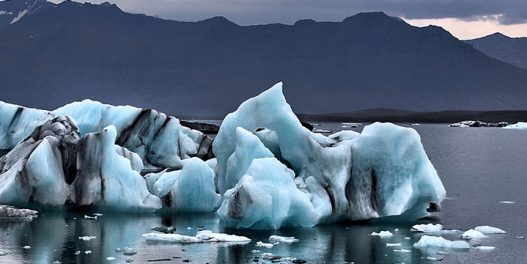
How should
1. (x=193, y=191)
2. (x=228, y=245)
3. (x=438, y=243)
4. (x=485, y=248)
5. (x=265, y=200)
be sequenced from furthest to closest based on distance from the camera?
(x=193, y=191) < (x=265, y=200) < (x=438, y=243) < (x=485, y=248) < (x=228, y=245)

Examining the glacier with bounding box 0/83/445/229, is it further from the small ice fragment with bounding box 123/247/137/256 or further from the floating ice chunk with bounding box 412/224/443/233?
the small ice fragment with bounding box 123/247/137/256

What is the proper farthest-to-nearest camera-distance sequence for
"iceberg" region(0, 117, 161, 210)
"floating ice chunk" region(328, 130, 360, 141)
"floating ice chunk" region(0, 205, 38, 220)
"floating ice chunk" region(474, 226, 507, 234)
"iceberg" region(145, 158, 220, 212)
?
1. "floating ice chunk" region(328, 130, 360, 141)
2. "iceberg" region(145, 158, 220, 212)
3. "iceberg" region(0, 117, 161, 210)
4. "floating ice chunk" region(0, 205, 38, 220)
5. "floating ice chunk" region(474, 226, 507, 234)

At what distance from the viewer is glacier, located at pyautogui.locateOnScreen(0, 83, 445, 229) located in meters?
23.1

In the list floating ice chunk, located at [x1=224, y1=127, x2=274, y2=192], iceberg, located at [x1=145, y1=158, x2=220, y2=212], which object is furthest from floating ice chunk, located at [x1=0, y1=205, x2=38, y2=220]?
floating ice chunk, located at [x1=224, y1=127, x2=274, y2=192]

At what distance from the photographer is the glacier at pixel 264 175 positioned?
23078 millimetres

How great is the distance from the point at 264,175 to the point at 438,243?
426 cm

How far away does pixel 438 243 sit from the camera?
68.3 feet

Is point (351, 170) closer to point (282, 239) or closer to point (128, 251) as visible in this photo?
point (282, 239)

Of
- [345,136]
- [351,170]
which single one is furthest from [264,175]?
[345,136]

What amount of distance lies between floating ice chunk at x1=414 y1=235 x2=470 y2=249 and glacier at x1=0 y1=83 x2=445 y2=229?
3.10 m

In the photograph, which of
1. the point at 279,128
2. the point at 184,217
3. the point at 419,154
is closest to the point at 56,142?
the point at 184,217

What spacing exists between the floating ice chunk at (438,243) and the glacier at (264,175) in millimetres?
3100

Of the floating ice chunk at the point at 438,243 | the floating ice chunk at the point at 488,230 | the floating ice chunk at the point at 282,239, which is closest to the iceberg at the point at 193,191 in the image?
the floating ice chunk at the point at 282,239

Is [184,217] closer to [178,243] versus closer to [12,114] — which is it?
[178,243]
